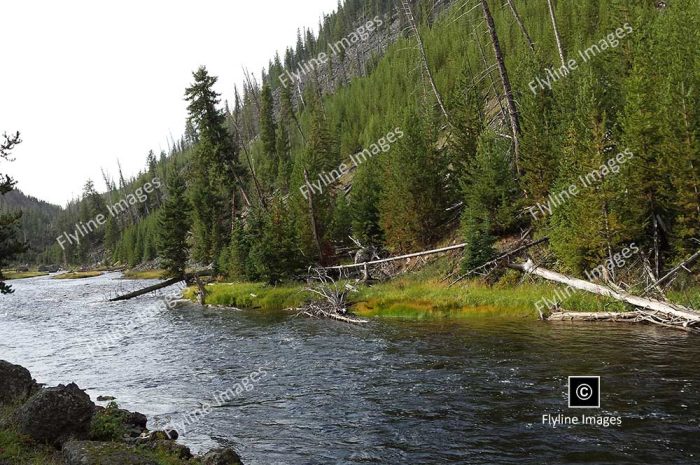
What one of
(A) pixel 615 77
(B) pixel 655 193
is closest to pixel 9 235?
(B) pixel 655 193

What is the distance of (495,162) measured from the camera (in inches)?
1319

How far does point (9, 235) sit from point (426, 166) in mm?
28145

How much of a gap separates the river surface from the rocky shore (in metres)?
1.32

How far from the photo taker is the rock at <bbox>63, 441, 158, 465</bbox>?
8672mm

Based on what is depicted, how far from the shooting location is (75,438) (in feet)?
36.0

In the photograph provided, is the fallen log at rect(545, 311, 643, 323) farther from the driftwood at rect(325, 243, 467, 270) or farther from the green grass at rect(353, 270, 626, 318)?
the driftwood at rect(325, 243, 467, 270)

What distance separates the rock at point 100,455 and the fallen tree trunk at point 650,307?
21.1 metres

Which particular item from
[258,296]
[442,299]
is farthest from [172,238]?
[442,299]

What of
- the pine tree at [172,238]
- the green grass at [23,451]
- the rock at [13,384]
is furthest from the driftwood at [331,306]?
the pine tree at [172,238]

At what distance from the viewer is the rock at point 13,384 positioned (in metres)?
13.8

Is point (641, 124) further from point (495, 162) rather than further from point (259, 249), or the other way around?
point (259, 249)

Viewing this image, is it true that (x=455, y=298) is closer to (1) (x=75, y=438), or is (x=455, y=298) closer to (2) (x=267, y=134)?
(1) (x=75, y=438)

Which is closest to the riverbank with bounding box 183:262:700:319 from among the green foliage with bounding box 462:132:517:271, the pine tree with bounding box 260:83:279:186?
the green foliage with bounding box 462:132:517:271

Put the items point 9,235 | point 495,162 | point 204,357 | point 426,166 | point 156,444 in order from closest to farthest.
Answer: point 156,444 < point 9,235 < point 204,357 < point 495,162 < point 426,166
